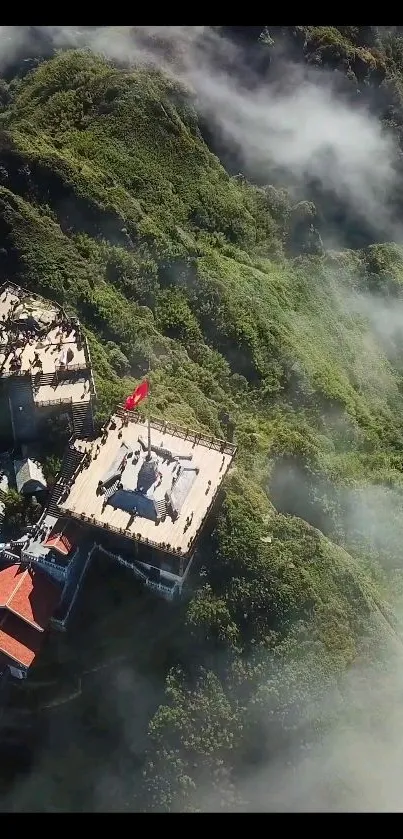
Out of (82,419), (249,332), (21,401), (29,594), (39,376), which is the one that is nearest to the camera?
(29,594)

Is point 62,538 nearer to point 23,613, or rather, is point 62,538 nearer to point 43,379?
point 23,613

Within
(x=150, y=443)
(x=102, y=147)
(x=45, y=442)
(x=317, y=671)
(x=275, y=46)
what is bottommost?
(x=317, y=671)

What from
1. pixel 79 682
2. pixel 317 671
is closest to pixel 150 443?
pixel 79 682

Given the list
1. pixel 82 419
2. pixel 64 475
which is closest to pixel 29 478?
pixel 64 475

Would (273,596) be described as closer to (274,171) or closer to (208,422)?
(208,422)

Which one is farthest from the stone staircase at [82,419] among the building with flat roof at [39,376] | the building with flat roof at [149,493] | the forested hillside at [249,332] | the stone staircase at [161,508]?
the stone staircase at [161,508]

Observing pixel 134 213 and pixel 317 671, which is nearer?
pixel 317 671
